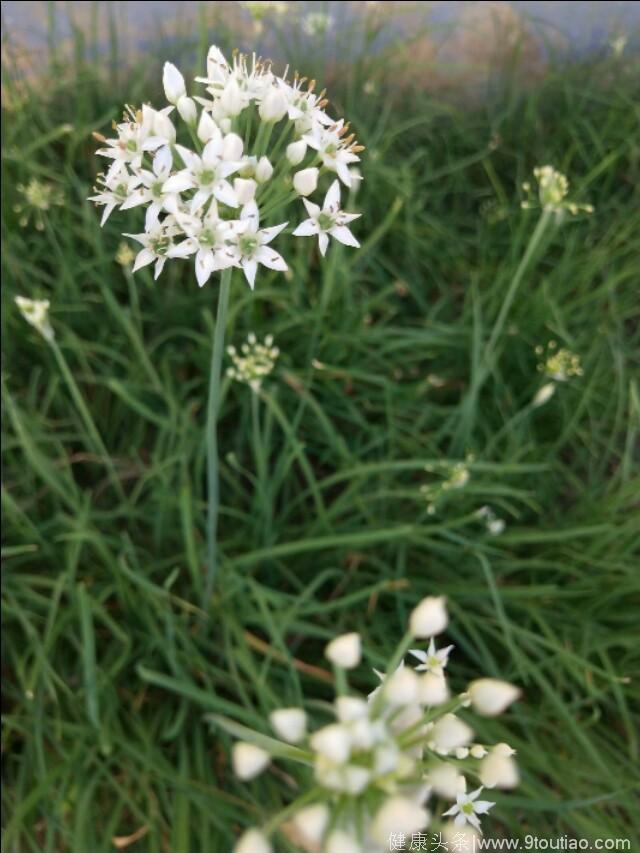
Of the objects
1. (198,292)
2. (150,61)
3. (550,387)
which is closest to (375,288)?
(198,292)

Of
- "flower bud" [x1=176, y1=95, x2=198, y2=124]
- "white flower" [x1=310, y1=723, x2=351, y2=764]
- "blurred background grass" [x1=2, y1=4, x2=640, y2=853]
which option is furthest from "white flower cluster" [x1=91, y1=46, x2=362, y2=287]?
"blurred background grass" [x1=2, y1=4, x2=640, y2=853]

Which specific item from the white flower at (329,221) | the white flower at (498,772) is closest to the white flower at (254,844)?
the white flower at (498,772)

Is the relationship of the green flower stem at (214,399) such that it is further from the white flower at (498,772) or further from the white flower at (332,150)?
the white flower at (498,772)

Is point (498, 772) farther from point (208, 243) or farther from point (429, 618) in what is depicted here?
point (208, 243)

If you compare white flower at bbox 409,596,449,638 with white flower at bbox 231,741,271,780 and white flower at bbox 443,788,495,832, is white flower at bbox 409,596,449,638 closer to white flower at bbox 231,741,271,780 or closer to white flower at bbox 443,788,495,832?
white flower at bbox 231,741,271,780

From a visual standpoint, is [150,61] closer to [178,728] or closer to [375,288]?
[375,288]

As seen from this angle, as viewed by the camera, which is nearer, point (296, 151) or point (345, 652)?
point (345, 652)

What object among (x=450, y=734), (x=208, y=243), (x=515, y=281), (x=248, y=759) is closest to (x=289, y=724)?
(x=248, y=759)
